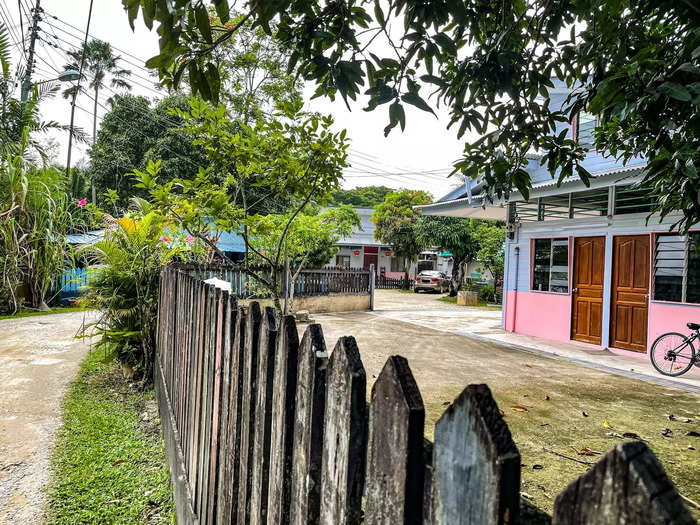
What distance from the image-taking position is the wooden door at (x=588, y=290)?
8852 mm

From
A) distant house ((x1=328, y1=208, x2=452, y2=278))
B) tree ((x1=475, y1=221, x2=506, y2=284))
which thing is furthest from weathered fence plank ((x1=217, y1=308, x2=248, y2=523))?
distant house ((x1=328, y1=208, x2=452, y2=278))

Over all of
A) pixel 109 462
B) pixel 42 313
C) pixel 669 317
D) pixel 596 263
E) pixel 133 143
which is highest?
pixel 133 143

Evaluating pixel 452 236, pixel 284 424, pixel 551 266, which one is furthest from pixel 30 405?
pixel 452 236

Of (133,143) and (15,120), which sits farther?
(133,143)

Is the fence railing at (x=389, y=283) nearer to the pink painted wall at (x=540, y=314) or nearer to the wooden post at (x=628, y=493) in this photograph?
the pink painted wall at (x=540, y=314)

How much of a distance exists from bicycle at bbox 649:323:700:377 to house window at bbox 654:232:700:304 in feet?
2.33

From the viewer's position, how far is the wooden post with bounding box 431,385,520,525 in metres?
0.53

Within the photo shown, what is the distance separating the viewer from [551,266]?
9922 mm

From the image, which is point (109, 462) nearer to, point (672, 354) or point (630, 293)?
point (672, 354)

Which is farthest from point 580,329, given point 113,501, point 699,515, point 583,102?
point 113,501

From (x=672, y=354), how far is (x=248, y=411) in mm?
7523

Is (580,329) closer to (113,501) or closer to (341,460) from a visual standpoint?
(113,501)

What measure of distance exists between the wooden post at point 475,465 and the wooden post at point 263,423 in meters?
0.62

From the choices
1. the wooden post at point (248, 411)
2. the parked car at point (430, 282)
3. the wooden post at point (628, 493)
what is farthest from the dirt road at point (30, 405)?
the parked car at point (430, 282)
